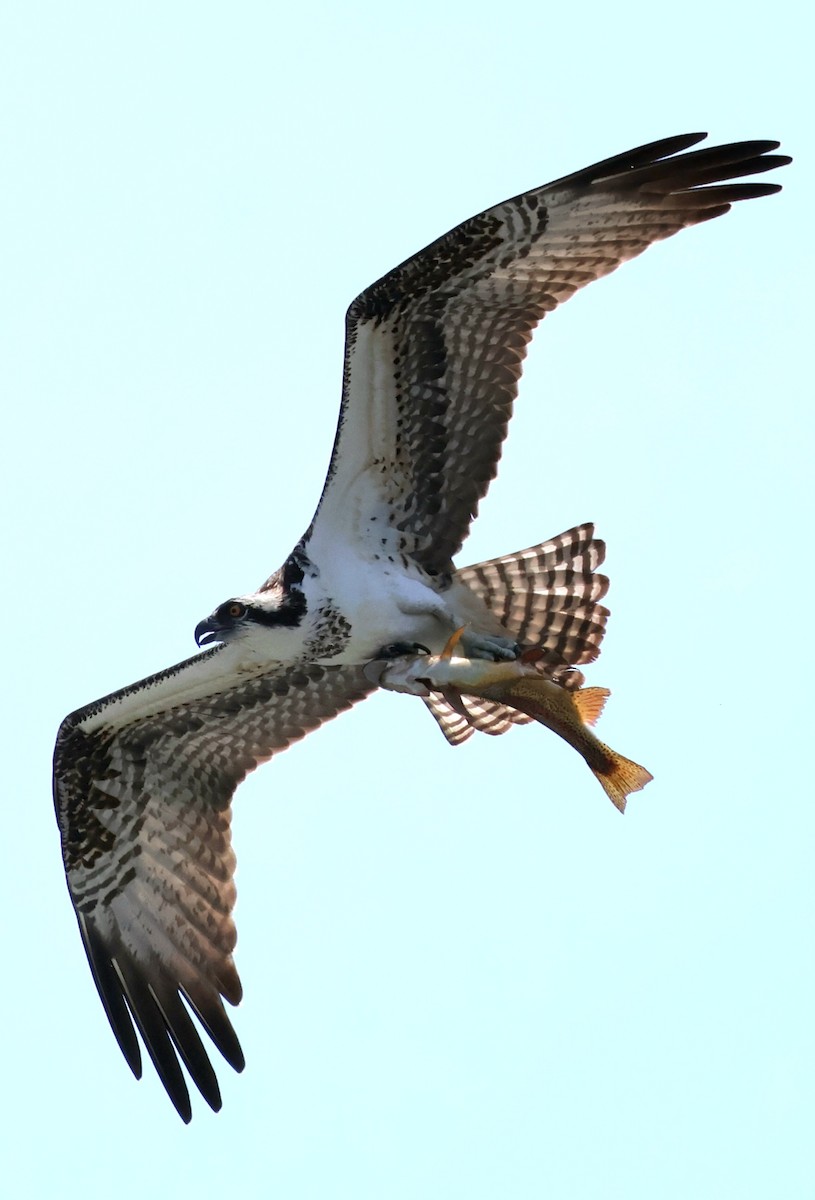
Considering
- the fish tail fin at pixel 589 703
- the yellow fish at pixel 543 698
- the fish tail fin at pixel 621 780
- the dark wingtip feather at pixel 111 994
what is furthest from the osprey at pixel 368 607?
the fish tail fin at pixel 621 780

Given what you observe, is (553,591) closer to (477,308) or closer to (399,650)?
(399,650)

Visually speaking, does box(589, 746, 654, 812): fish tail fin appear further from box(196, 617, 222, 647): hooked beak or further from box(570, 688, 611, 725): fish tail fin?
box(196, 617, 222, 647): hooked beak

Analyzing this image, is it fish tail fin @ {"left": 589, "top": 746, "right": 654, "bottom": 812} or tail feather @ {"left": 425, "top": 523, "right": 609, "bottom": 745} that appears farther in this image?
tail feather @ {"left": 425, "top": 523, "right": 609, "bottom": 745}

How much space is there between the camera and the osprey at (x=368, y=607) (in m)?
→ 9.12

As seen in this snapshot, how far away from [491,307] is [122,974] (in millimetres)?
4151

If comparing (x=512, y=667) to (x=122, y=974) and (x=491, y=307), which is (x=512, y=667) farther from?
(x=122, y=974)

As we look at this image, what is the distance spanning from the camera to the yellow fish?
8766 millimetres

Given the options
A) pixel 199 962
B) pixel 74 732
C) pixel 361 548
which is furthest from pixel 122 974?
pixel 361 548

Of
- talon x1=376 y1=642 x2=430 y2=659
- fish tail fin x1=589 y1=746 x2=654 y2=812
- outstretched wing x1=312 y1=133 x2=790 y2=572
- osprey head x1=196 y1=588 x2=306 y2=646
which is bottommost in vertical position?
fish tail fin x1=589 y1=746 x2=654 y2=812

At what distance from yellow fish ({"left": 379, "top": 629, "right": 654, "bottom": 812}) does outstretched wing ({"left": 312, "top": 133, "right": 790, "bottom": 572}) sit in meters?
0.97

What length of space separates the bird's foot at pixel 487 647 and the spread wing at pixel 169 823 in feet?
3.10

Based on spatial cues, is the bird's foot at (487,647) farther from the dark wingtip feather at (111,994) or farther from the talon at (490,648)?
the dark wingtip feather at (111,994)

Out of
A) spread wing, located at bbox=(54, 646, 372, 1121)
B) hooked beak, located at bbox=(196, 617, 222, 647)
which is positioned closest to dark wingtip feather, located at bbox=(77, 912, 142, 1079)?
spread wing, located at bbox=(54, 646, 372, 1121)

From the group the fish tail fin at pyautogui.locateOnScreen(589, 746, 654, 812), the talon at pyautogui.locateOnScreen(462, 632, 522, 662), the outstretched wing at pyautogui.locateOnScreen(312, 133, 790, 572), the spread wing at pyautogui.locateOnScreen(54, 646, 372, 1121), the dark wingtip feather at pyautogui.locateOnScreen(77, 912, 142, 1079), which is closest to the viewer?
the fish tail fin at pyautogui.locateOnScreen(589, 746, 654, 812)
